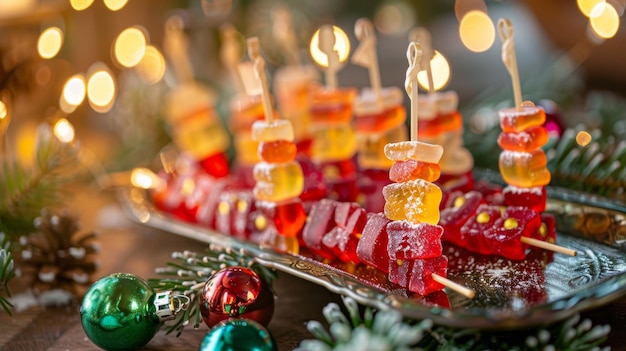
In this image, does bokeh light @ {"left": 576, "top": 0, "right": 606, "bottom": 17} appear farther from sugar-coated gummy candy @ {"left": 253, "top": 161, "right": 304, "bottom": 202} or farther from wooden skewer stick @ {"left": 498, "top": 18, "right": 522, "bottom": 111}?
sugar-coated gummy candy @ {"left": 253, "top": 161, "right": 304, "bottom": 202}

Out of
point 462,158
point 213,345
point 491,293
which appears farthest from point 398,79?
point 213,345

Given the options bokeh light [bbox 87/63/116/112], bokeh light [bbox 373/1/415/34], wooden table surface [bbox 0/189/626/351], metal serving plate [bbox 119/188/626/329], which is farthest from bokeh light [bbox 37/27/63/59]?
bokeh light [bbox 373/1/415/34]

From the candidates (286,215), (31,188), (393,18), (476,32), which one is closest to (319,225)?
(286,215)

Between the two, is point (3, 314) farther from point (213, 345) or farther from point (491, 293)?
point (491, 293)

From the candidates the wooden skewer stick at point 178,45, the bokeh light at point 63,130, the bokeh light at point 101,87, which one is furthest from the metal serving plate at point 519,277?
the bokeh light at point 101,87

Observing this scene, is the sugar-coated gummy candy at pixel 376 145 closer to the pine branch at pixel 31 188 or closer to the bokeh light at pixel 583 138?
the bokeh light at pixel 583 138
